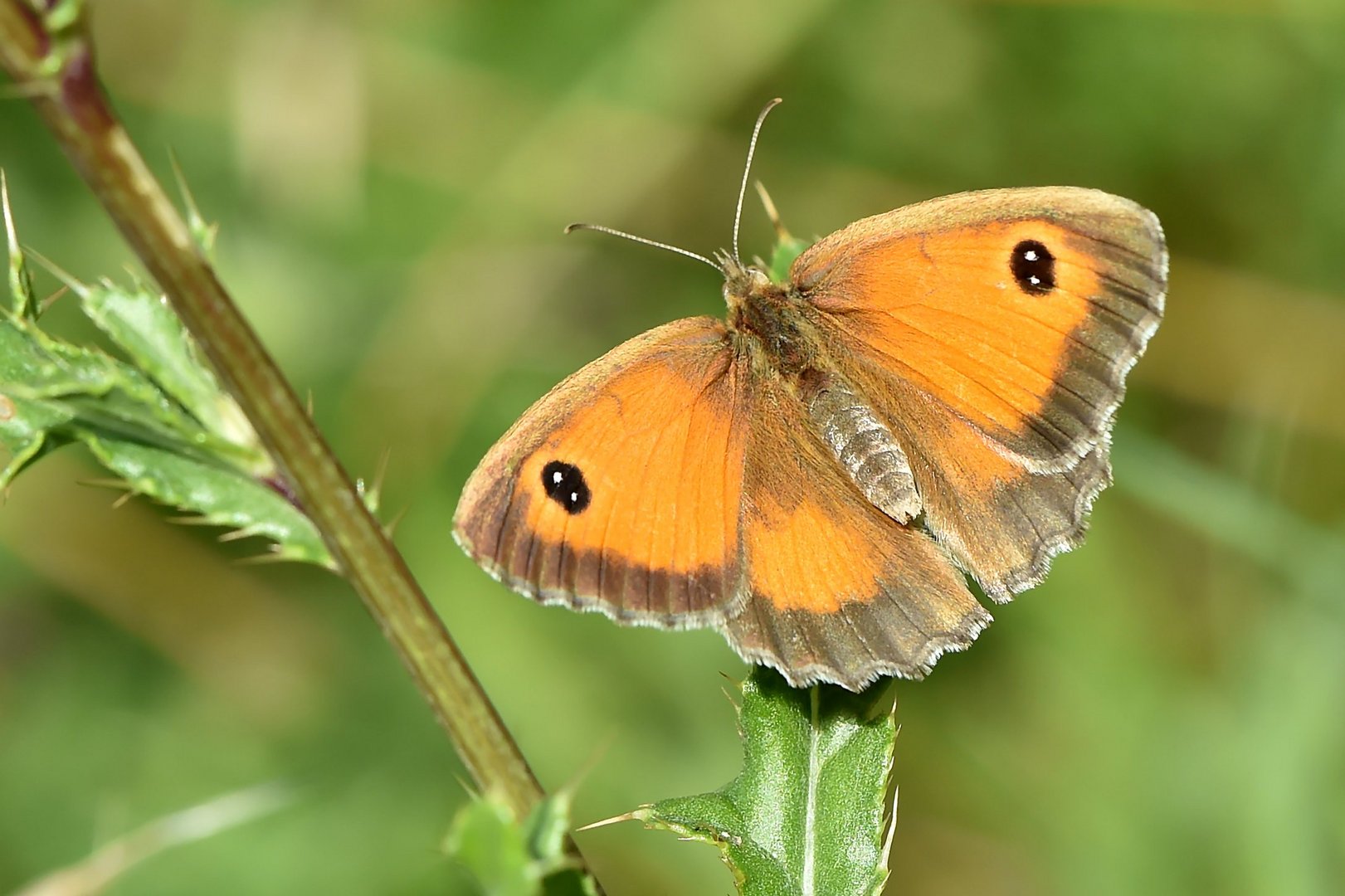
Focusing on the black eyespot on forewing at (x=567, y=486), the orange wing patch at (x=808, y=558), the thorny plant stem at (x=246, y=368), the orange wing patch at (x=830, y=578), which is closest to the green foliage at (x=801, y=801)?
the orange wing patch at (x=830, y=578)

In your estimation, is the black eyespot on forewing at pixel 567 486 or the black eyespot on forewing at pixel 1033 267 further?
the black eyespot on forewing at pixel 1033 267

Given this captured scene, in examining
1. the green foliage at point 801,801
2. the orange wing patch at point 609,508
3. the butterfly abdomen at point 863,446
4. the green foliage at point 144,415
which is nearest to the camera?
the green foliage at point 144,415

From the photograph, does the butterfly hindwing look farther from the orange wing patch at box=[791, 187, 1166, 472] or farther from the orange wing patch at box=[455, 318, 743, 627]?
the orange wing patch at box=[455, 318, 743, 627]

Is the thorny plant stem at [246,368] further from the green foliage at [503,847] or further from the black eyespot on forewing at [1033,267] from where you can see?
the black eyespot on forewing at [1033,267]

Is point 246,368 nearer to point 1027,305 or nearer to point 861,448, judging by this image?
point 861,448

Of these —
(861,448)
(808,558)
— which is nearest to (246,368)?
(808,558)

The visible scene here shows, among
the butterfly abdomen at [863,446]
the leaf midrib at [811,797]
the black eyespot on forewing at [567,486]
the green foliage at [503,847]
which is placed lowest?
the leaf midrib at [811,797]

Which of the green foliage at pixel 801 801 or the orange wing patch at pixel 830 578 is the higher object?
the orange wing patch at pixel 830 578

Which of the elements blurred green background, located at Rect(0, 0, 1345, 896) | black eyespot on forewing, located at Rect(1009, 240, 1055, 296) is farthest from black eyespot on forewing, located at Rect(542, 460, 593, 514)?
blurred green background, located at Rect(0, 0, 1345, 896)
